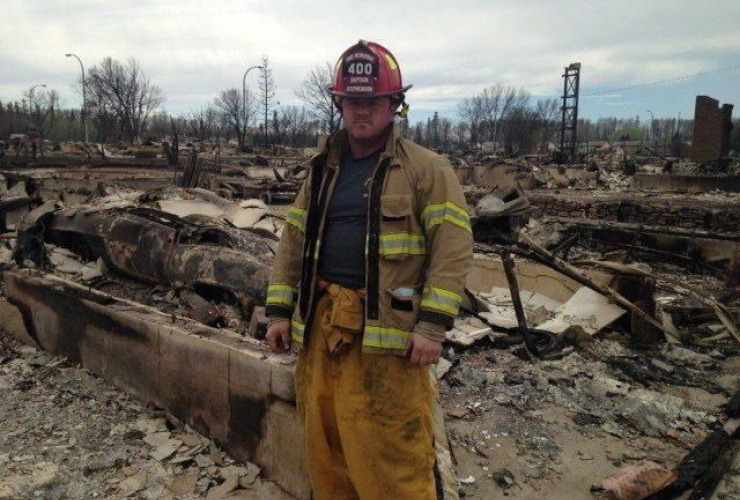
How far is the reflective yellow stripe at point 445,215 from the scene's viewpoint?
2.02m

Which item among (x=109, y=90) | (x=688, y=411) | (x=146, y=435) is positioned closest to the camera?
(x=146, y=435)

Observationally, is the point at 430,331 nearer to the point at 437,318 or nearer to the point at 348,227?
the point at 437,318

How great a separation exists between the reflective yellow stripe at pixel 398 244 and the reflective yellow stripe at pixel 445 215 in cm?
8

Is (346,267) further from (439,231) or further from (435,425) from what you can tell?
(435,425)

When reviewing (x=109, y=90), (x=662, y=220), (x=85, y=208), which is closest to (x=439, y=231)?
(x=85, y=208)

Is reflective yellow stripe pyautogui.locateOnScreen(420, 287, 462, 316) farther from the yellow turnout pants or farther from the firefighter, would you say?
the yellow turnout pants

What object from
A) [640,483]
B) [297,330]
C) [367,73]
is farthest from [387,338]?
[640,483]

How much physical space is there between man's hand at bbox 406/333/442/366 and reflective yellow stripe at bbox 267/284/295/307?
699 mm

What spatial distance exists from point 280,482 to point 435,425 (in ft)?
3.17

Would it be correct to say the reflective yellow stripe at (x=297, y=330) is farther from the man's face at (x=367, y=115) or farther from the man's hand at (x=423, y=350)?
the man's face at (x=367, y=115)

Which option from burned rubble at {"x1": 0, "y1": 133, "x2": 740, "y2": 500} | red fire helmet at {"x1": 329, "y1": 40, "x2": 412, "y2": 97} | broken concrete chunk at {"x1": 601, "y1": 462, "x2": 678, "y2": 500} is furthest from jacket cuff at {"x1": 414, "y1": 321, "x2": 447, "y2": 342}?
broken concrete chunk at {"x1": 601, "y1": 462, "x2": 678, "y2": 500}

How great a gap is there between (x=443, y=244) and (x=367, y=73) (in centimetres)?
73

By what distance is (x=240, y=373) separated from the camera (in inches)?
131

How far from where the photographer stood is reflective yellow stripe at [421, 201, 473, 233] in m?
2.02
